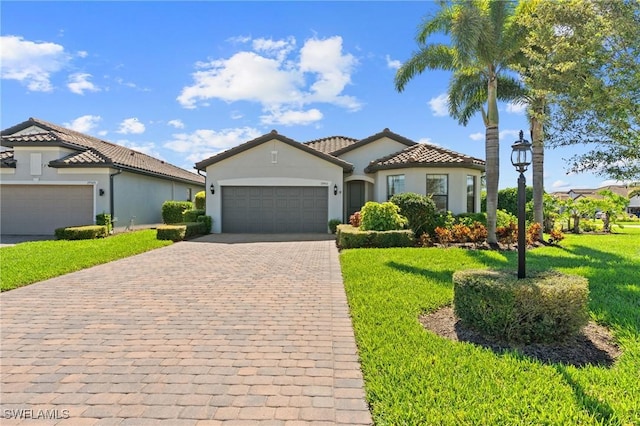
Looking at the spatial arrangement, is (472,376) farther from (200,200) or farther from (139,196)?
(139,196)

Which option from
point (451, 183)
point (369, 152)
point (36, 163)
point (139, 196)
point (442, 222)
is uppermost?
point (369, 152)

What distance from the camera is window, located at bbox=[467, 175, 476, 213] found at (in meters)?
16.6

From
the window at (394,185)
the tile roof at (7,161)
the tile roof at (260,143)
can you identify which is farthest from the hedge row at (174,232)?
the window at (394,185)

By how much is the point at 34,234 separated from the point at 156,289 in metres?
15.2

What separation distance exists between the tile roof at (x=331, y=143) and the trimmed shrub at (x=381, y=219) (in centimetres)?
862

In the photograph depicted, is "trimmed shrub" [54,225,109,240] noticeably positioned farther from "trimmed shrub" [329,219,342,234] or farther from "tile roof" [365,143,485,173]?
"tile roof" [365,143,485,173]

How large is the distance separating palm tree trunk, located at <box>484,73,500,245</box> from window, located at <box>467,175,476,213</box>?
13.2 feet

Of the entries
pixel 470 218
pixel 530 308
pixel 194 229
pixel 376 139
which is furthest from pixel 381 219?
pixel 194 229

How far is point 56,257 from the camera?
10094 mm

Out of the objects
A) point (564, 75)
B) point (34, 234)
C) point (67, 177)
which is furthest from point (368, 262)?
point (34, 234)

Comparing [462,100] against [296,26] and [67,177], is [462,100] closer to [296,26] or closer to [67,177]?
[296,26]

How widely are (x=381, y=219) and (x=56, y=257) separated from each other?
1062cm

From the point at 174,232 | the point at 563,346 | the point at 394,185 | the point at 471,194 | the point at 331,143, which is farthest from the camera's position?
the point at 331,143

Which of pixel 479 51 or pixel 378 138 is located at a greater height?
pixel 479 51
